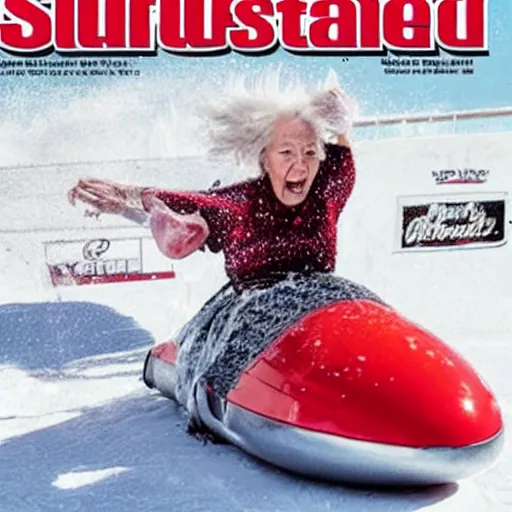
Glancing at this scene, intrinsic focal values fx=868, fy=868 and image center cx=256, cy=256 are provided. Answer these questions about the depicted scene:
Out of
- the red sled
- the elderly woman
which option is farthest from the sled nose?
the elderly woman

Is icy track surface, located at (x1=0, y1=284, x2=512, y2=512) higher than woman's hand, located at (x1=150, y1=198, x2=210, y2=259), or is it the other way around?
woman's hand, located at (x1=150, y1=198, x2=210, y2=259)

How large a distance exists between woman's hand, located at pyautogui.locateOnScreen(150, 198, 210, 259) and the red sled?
23cm

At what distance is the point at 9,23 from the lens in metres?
1.38

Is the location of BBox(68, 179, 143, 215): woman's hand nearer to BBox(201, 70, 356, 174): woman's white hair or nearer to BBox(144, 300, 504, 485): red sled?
BBox(201, 70, 356, 174): woman's white hair

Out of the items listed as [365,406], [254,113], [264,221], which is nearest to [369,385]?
[365,406]

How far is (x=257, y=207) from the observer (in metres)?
1.41

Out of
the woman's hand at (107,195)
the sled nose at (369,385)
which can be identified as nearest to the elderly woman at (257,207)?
the woman's hand at (107,195)

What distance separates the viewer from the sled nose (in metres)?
1.18

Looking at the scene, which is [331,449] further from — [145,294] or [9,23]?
[9,23]

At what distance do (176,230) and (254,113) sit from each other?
0.23 m

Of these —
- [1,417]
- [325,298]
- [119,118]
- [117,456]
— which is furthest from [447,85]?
[1,417]

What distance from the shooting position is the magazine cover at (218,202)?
4.49ft

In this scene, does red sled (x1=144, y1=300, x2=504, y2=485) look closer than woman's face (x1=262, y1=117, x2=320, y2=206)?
Yes

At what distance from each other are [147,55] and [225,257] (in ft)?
1.15
